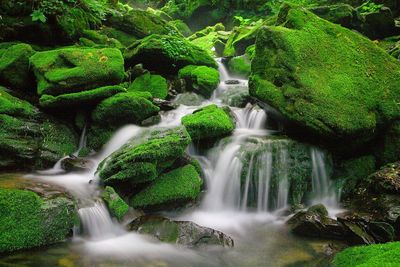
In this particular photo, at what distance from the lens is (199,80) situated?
10820 millimetres

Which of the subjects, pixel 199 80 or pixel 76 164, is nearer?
pixel 76 164

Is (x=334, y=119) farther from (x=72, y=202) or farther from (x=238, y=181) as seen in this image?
(x=72, y=202)

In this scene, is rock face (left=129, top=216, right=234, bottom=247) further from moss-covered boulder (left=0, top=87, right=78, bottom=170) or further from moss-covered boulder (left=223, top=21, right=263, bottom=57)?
moss-covered boulder (left=223, top=21, right=263, bottom=57)

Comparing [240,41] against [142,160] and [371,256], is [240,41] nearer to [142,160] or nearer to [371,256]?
[142,160]

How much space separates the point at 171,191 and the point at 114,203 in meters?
1.07

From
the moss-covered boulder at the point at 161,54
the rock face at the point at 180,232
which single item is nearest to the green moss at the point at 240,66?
the moss-covered boulder at the point at 161,54

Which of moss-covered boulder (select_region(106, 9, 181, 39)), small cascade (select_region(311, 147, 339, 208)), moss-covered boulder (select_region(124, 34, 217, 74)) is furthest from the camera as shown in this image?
moss-covered boulder (select_region(106, 9, 181, 39))

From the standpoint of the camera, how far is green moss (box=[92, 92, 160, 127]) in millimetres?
8098

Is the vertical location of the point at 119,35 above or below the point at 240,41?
below

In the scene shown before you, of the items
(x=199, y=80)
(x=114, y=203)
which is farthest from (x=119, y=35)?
(x=114, y=203)

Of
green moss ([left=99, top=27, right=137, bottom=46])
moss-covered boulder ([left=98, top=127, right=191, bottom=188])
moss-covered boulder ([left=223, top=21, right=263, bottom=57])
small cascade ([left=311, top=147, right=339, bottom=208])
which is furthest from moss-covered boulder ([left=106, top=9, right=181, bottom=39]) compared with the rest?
small cascade ([left=311, top=147, right=339, bottom=208])

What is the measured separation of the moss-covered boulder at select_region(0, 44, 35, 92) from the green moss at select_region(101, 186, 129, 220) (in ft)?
14.4

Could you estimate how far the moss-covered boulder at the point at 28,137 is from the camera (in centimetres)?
712

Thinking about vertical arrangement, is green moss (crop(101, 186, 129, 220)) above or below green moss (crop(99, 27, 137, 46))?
below
